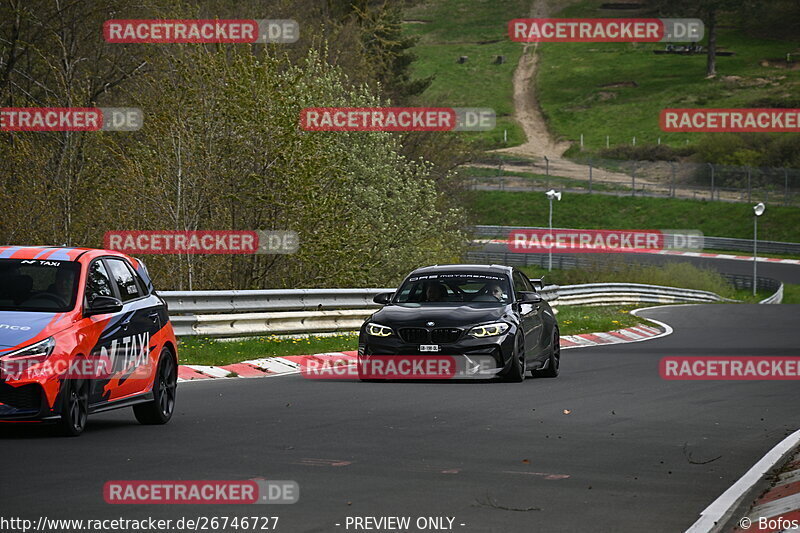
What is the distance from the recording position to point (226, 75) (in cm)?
2997

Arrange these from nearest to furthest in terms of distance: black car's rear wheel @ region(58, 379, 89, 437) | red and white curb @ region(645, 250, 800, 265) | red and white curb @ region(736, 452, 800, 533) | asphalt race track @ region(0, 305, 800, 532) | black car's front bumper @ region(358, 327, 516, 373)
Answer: red and white curb @ region(736, 452, 800, 533) → asphalt race track @ region(0, 305, 800, 532) → black car's rear wheel @ region(58, 379, 89, 437) → black car's front bumper @ region(358, 327, 516, 373) → red and white curb @ region(645, 250, 800, 265)

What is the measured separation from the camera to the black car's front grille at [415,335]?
57.1 feet

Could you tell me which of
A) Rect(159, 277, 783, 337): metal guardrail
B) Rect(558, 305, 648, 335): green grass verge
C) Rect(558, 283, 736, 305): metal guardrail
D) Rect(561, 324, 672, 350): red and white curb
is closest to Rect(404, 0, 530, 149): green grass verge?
Rect(558, 283, 736, 305): metal guardrail

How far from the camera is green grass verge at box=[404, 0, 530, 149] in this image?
446ft

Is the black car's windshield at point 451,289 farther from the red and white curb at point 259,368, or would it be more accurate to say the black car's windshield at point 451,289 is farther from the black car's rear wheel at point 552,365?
the red and white curb at point 259,368

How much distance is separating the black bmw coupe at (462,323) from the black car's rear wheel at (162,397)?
4642 mm

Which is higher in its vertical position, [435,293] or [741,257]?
[435,293]

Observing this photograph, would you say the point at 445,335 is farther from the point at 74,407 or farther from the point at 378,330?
the point at 74,407

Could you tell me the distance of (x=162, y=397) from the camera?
42.2 feet

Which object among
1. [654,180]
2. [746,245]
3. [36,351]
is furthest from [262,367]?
[654,180]

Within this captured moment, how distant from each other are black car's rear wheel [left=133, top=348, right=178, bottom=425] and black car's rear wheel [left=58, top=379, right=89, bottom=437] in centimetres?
100

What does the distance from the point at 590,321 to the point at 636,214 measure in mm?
52827

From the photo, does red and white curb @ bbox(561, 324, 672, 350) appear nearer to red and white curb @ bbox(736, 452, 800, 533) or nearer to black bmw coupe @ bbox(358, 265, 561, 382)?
black bmw coupe @ bbox(358, 265, 561, 382)

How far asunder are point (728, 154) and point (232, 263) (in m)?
82.9
